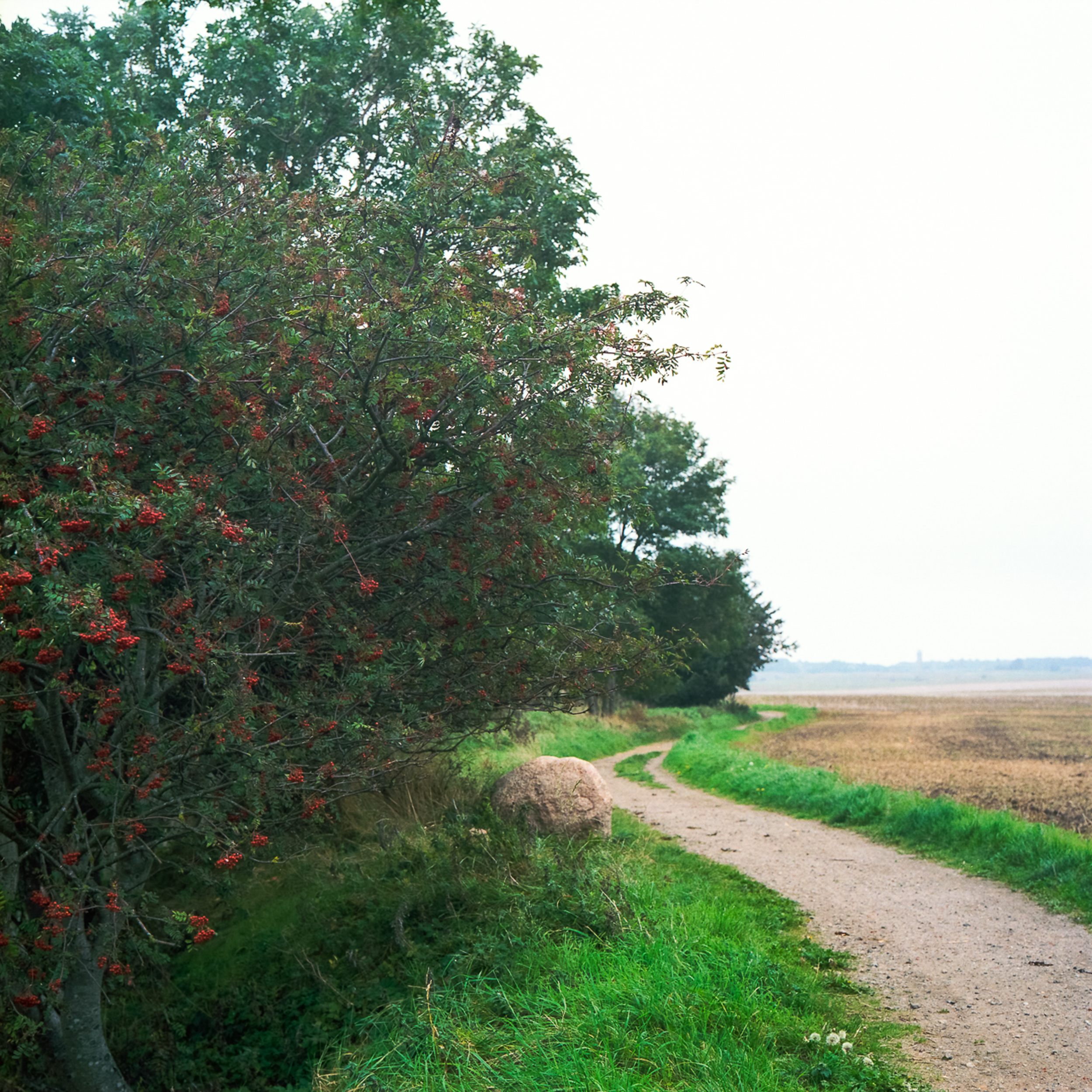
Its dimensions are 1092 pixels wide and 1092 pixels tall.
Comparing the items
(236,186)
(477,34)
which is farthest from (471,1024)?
(477,34)

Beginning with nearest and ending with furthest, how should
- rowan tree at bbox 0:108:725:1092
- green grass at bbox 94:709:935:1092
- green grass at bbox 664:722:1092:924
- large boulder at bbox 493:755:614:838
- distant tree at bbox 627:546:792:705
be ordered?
green grass at bbox 94:709:935:1092
rowan tree at bbox 0:108:725:1092
green grass at bbox 664:722:1092:924
large boulder at bbox 493:755:614:838
distant tree at bbox 627:546:792:705

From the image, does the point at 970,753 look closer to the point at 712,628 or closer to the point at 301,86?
the point at 712,628

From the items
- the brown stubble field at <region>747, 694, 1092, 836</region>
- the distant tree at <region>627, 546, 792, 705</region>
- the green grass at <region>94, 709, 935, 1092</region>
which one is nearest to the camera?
the green grass at <region>94, 709, 935, 1092</region>

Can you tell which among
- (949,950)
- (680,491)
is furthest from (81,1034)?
(680,491)

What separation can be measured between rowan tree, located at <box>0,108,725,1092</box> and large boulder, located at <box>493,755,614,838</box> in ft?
7.23

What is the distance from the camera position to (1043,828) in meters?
10.8

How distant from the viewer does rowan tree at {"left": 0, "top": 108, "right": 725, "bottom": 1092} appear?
18.5ft

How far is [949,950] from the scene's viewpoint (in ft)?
25.7

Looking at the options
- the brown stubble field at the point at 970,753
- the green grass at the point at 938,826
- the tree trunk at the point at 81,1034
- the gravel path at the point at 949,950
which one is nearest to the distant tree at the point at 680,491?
the brown stubble field at the point at 970,753

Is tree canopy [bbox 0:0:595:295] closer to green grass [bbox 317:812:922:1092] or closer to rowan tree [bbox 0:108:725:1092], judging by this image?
rowan tree [bbox 0:108:725:1092]

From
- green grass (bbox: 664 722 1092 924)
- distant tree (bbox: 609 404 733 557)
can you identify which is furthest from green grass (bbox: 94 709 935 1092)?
distant tree (bbox: 609 404 733 557)

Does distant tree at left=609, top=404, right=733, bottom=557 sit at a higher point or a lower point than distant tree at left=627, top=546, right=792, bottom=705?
higher

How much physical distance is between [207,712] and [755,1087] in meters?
4.22

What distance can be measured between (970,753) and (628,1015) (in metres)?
22.8
